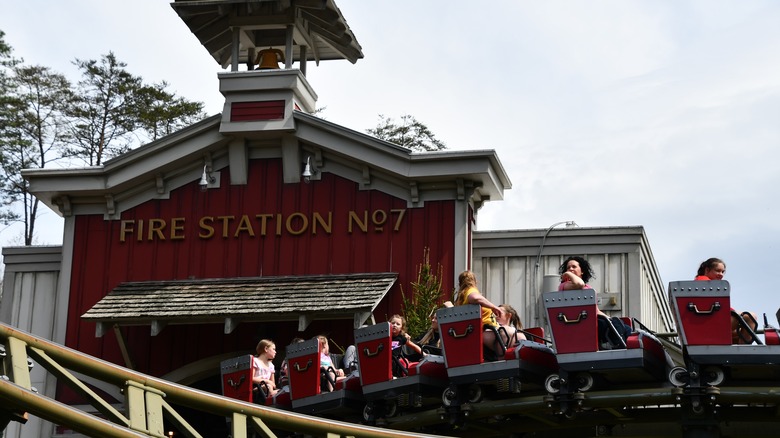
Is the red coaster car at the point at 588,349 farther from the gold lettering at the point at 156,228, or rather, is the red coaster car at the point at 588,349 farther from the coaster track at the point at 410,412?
the gold lettering at the point at 156,228

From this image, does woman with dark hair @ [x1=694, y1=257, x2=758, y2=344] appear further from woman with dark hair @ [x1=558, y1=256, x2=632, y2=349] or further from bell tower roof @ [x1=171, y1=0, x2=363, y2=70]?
bell tower roof @ [x1=171, y1=0, x2=363, y2=70]

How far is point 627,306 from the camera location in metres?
19.4

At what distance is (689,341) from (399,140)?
88.9 feet

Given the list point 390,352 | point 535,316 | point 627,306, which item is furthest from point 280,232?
point 390,352

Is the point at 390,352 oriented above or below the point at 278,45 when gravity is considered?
below

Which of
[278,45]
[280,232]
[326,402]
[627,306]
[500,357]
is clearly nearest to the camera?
[500,357]

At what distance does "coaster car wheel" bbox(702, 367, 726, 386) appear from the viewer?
1220 cm

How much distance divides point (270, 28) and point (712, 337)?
1179cm

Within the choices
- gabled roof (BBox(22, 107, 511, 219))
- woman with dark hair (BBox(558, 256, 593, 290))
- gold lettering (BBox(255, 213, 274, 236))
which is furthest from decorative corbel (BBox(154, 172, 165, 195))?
woman with dark hair (BBox(558, 256, 593, 290))

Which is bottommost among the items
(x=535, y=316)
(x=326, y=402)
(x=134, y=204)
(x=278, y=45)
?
(x=326, y=402)

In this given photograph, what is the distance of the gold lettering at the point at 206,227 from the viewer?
69.2ft

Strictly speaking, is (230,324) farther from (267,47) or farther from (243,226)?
(267,47)

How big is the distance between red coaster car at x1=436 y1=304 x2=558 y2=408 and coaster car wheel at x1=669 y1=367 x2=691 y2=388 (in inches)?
50.6

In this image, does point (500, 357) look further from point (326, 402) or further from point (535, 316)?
point (535, 316)
